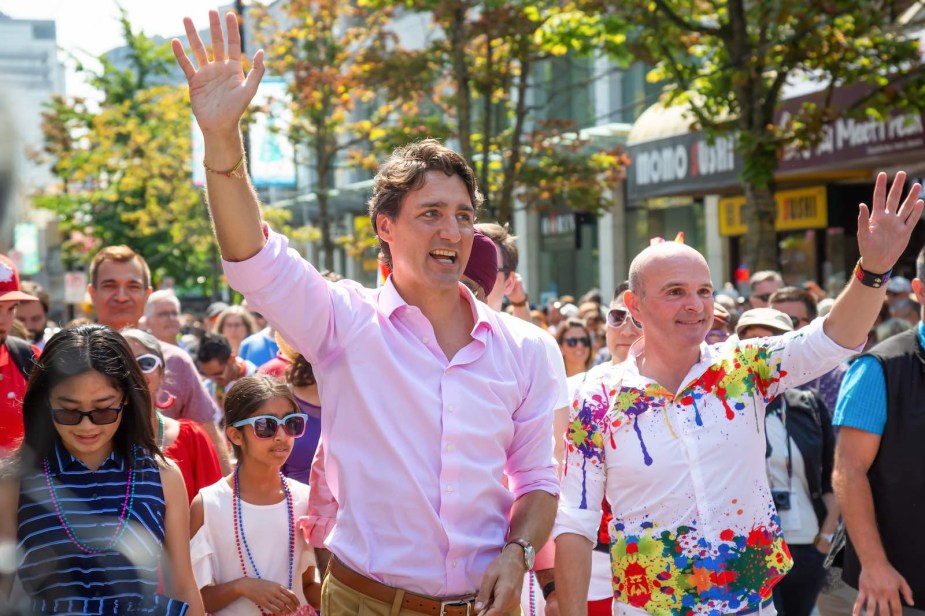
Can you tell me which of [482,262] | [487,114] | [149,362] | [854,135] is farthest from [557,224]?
[482,262]

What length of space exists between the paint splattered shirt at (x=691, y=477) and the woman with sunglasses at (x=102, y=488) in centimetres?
123

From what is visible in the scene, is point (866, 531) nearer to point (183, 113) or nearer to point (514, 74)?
point (514, 74)

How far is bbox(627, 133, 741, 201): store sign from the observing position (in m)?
19.7

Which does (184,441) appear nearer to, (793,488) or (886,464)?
(886,464)

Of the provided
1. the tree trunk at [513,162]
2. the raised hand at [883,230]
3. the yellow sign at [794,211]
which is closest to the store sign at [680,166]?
the yellow sign at [794,211]

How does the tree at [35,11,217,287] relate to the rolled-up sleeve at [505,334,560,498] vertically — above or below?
above

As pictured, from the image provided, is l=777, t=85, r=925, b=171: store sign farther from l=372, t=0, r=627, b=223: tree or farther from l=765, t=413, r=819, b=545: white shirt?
l=765, t=413, r=819, b=545: white shirt

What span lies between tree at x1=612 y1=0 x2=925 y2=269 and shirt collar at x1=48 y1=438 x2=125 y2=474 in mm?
10099

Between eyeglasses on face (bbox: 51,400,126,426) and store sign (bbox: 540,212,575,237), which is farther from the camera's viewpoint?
store sign (bbox: 540,212,575,237)

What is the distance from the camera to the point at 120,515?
320 centimetres

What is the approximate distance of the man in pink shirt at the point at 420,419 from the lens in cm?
295

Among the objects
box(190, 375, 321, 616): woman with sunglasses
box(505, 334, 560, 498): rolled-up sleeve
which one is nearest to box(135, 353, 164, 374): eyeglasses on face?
box(190, 375, 321, 616): woman with sunglasses

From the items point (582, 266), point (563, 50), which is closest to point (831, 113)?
point (563, 50)

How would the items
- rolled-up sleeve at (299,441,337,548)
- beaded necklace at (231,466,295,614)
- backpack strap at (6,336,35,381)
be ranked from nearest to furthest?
rolled-up sleeve at (299,441,337,548) < backpack strap at (6,336,35,381) < beaded necklace at (231,466,295,614)
